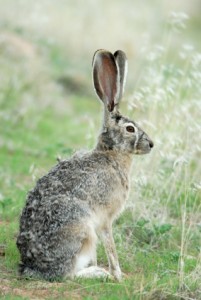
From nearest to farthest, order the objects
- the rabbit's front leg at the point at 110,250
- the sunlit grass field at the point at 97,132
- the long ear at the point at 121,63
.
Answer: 1. the sunlit grass field at the point at 97,132
2. the rabbit's front leg at the point at 110,250
3. the long ear at the point at 121,63

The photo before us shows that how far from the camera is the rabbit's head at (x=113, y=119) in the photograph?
7.29 m

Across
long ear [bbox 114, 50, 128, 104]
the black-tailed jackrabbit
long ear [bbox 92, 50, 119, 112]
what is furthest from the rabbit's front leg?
long ear [bbox 114, 50, 128, 104]

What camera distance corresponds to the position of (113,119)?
7332 millimetres

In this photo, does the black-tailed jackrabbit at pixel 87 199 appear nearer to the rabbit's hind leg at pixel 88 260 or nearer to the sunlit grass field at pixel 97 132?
the rabbit's hind leg at pixel 88 260

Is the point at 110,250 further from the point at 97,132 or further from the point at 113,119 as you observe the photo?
the point at 97,132

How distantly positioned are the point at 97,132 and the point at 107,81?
76.3 inches

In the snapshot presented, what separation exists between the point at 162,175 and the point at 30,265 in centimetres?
307

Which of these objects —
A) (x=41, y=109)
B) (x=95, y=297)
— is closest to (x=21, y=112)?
(x=41, y=109)

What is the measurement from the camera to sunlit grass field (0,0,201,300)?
6.73 meters

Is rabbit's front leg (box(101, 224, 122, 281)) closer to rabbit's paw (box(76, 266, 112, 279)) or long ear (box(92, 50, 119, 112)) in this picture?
rabbit's paw (box(76, 266, 112, 279))

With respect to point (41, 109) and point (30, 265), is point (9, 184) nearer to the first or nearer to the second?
point (30, 265)

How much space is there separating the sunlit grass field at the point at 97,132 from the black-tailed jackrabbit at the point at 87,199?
0.66ft

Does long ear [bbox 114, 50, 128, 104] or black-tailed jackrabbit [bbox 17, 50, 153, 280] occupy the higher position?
long ear [bbox 114, 50, 128, 104]

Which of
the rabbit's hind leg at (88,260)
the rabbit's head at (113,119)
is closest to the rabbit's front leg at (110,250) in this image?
the rabbit's hind leg at (88,260)
